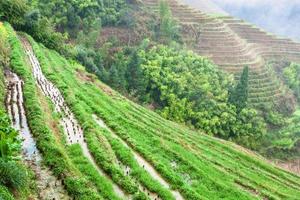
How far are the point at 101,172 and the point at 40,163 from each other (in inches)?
107

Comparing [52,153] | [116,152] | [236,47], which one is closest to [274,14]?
[236,47]

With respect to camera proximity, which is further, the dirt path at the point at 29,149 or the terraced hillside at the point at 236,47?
the terraced hillside at the point at 236,47

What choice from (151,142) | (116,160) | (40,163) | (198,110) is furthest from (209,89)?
(40,163)

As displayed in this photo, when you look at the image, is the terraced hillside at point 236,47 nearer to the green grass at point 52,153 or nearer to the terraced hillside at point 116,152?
the terraced hillside at point 116,152

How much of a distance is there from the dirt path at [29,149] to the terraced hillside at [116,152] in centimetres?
27

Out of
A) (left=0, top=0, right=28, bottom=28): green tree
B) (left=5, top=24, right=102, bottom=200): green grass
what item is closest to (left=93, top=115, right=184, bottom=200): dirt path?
(left=5, top=24, right=102, bottom=200): green grass

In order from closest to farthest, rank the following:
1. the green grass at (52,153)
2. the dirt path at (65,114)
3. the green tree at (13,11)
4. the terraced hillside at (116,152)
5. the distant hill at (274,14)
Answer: the green grass at (52,153) → the terraced hillside at (116,152) → the dirt path at (65,114) → the green tree at (13,11) → the distant hill at (274,14)

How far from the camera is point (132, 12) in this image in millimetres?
67188

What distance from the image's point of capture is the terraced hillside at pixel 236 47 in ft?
220

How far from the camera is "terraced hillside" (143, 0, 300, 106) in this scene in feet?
220

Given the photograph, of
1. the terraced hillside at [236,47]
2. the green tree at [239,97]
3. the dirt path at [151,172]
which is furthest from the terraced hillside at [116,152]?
the terraced hillside at [236,47]

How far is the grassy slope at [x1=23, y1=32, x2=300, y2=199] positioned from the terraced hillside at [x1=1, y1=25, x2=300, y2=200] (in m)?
0.05

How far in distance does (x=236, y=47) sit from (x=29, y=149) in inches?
2342

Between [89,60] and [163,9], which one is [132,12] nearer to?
[163,9]
